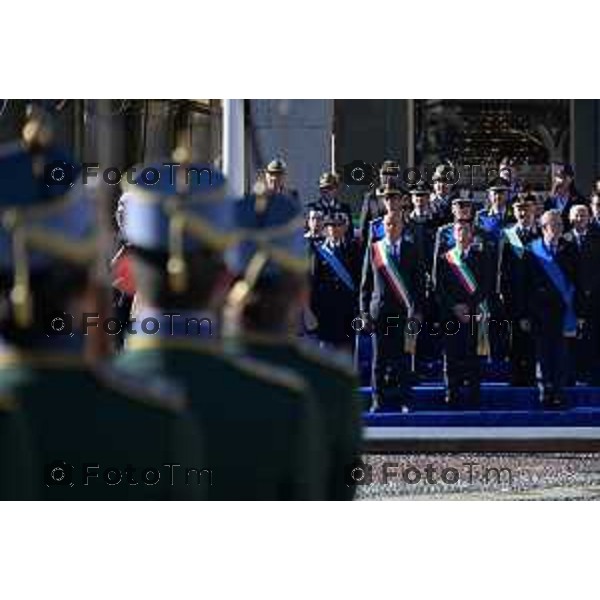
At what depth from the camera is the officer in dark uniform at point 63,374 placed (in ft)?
11.2

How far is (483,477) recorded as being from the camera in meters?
4.57

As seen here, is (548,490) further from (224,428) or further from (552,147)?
(224,428)

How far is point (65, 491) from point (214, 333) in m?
0.43

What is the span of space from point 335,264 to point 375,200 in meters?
0.25

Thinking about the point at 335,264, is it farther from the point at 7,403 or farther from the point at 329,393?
the point at 7,403

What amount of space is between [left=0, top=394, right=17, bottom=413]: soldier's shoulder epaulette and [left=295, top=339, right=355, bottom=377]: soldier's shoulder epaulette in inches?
25.0

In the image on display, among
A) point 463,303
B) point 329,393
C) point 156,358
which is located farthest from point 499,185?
point 156,358

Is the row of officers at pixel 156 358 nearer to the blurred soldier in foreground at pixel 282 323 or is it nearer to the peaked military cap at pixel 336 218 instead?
the blurred soldier in foreground at pixel 282 323

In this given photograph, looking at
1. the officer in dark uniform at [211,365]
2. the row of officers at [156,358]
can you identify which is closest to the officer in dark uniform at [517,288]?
the row of officers at [156,358]

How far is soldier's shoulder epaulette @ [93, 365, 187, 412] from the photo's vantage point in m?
3.49

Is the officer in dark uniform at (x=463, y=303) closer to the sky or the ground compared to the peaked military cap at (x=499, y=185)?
closer to the ground
